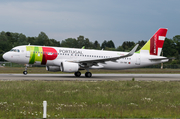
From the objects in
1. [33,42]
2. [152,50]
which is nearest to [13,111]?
[152,50]

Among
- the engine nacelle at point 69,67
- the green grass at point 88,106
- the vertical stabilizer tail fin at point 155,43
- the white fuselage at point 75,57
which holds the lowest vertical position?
the green grass at point 88,106

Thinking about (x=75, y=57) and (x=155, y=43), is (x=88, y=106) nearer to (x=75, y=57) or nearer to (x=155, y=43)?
(x=75, y=57)

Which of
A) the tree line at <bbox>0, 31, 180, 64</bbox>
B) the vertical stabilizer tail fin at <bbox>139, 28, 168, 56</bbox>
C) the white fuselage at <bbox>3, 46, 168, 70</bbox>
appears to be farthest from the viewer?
the tree line at <bbox>0, 31, 180, 64</bbox>

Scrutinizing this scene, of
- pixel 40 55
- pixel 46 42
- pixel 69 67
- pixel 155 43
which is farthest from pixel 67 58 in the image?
pixel 46 42

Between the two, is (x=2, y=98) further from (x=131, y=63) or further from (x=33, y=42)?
(x=33, y=42)

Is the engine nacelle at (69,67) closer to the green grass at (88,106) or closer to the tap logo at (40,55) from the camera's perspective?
the tap logo at (40,55)

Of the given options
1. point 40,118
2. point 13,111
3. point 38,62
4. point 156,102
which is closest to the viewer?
point 40,118

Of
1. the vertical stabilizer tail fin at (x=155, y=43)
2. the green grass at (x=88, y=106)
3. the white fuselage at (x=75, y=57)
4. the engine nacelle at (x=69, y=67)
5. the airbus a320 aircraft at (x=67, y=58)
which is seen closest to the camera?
the green grass at (x=88, y=106)

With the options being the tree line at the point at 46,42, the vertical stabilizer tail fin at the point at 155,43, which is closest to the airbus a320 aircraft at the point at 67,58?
the vertical stabilizer tail fin at the point at 155,43

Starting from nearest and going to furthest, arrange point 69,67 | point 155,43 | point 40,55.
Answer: point 69,67 → point 40,55 → point 155,43

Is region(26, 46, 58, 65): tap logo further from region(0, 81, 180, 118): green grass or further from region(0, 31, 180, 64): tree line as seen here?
region(0, 31, 180, 64): tree line

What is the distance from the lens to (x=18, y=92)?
15.3 m

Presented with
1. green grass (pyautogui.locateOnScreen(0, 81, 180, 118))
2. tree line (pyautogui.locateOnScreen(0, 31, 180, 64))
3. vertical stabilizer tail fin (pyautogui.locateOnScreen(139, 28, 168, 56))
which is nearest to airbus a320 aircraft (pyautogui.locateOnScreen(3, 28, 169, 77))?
vertical stabilizer tail fin (pyautogui.locateOnScreen(139, 28, 168, 56))

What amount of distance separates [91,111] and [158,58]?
87.7 feet
